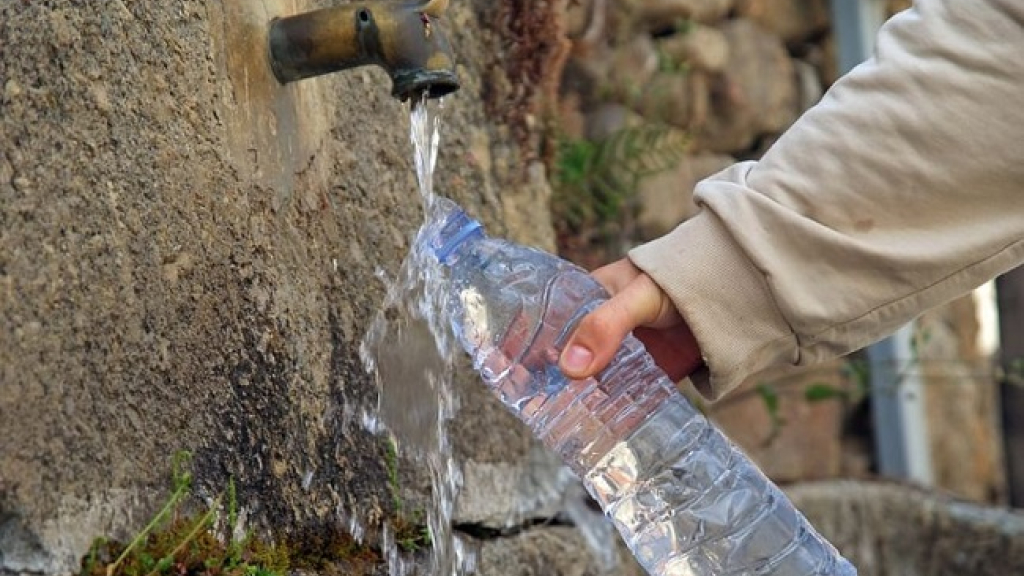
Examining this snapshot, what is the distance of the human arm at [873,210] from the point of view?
1797 mm

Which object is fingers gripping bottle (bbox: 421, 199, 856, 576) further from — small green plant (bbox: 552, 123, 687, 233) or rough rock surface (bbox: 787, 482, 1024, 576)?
rough rock surface (bbox: 787, 482, 1024, 576)

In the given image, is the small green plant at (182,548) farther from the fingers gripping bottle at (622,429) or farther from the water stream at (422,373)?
the fingers gripping bottle at (622,429)

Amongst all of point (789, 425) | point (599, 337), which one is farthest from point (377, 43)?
point (789, 425)

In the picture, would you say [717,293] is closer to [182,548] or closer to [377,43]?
[377,43]

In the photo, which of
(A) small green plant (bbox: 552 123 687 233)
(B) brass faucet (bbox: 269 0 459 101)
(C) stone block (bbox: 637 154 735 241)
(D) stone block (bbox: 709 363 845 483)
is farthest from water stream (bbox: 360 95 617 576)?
(D) stone block (bbox: 709 363 845 483)

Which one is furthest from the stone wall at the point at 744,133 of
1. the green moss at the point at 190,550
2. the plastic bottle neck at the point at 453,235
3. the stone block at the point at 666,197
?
A: the green moss at the point at 190,550

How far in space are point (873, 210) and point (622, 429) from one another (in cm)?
41

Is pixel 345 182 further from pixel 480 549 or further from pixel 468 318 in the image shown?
pixel 480 549

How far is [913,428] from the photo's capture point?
4.02 meters

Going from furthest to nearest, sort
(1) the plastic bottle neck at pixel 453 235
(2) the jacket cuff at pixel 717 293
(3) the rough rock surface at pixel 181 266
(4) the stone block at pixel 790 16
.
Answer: (4) the stone block at pixel 790 16
(1) the plastic bottle neck at pixel 453 235
(2) the jacket cuff at pixel 717 293
(3) the rough rock surface at pixel 181 266

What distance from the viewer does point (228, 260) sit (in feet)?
5.82

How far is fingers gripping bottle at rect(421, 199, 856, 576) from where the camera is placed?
75.9 inches

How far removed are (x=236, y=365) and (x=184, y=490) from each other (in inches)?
6.8

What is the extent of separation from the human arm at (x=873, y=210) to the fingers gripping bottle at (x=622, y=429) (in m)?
0.12
